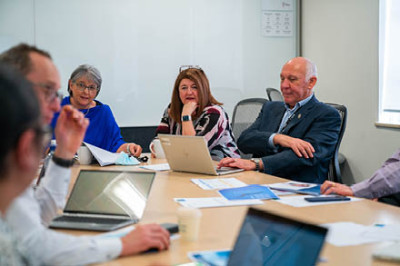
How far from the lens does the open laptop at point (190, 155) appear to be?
2.44m

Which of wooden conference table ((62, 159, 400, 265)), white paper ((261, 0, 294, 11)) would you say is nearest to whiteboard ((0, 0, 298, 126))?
white paper ((261, 0, 294, 11))

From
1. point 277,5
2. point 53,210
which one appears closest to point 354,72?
point 277,5

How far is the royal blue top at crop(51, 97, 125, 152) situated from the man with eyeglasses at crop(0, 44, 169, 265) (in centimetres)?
194

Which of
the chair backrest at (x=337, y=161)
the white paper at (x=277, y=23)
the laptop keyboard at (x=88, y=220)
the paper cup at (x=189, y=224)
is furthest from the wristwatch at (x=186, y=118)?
the white paper at (x=277, y=23)

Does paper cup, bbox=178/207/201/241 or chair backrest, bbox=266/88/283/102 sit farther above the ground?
chair backrest, bbox=266/88/283/102

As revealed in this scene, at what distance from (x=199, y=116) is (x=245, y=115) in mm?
722

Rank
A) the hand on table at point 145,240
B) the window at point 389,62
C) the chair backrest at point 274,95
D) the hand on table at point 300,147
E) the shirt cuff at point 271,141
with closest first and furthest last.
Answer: the hand on table at point 145,240, the hand on table at point 300,147, the shirt cuff at point 271,141, the window at point 389,62, the chair backrest at point 274,95

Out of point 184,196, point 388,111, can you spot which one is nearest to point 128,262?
point 184,196

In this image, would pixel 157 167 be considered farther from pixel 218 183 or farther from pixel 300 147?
pixel 300 147

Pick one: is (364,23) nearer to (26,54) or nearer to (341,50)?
(341,50)

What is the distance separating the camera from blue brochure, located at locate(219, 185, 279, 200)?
6.43 feet

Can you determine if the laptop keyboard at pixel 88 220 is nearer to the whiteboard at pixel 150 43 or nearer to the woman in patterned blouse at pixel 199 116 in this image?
the woman in patterned blouse at pixel 199 116

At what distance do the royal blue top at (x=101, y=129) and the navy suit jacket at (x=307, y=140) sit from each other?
3.21ft

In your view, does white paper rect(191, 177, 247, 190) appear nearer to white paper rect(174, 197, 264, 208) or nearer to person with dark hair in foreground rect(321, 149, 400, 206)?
white paper rect(174, 197, 264, 208)
